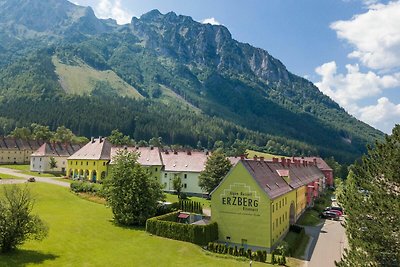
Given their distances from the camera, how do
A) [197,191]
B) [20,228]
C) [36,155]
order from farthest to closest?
1. [36,155]
2. [197,191]
3. [20,228]

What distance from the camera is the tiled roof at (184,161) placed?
3634 inches

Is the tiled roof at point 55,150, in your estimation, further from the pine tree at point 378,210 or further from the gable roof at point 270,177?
the pine tree at point 378,210

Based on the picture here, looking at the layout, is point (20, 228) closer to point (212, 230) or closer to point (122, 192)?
point (122, 192)

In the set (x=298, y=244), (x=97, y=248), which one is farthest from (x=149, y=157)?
(x=97, y=248)

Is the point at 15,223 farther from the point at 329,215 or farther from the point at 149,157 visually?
the point at 149,157

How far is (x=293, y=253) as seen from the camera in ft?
157

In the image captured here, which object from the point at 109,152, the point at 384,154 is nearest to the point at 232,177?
the point at 384,154

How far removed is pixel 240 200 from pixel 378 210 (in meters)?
23.7

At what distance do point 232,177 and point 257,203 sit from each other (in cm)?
520

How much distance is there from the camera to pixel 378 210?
96.4 ft

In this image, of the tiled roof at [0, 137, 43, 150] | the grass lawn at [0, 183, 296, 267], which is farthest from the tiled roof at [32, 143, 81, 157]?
the grass lawn at [0, 183, 296, 267]

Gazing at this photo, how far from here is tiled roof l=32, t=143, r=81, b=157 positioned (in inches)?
4828

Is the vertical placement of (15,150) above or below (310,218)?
above

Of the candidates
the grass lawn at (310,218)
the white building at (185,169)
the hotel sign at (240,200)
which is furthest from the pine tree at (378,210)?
the white building at (185,169)
